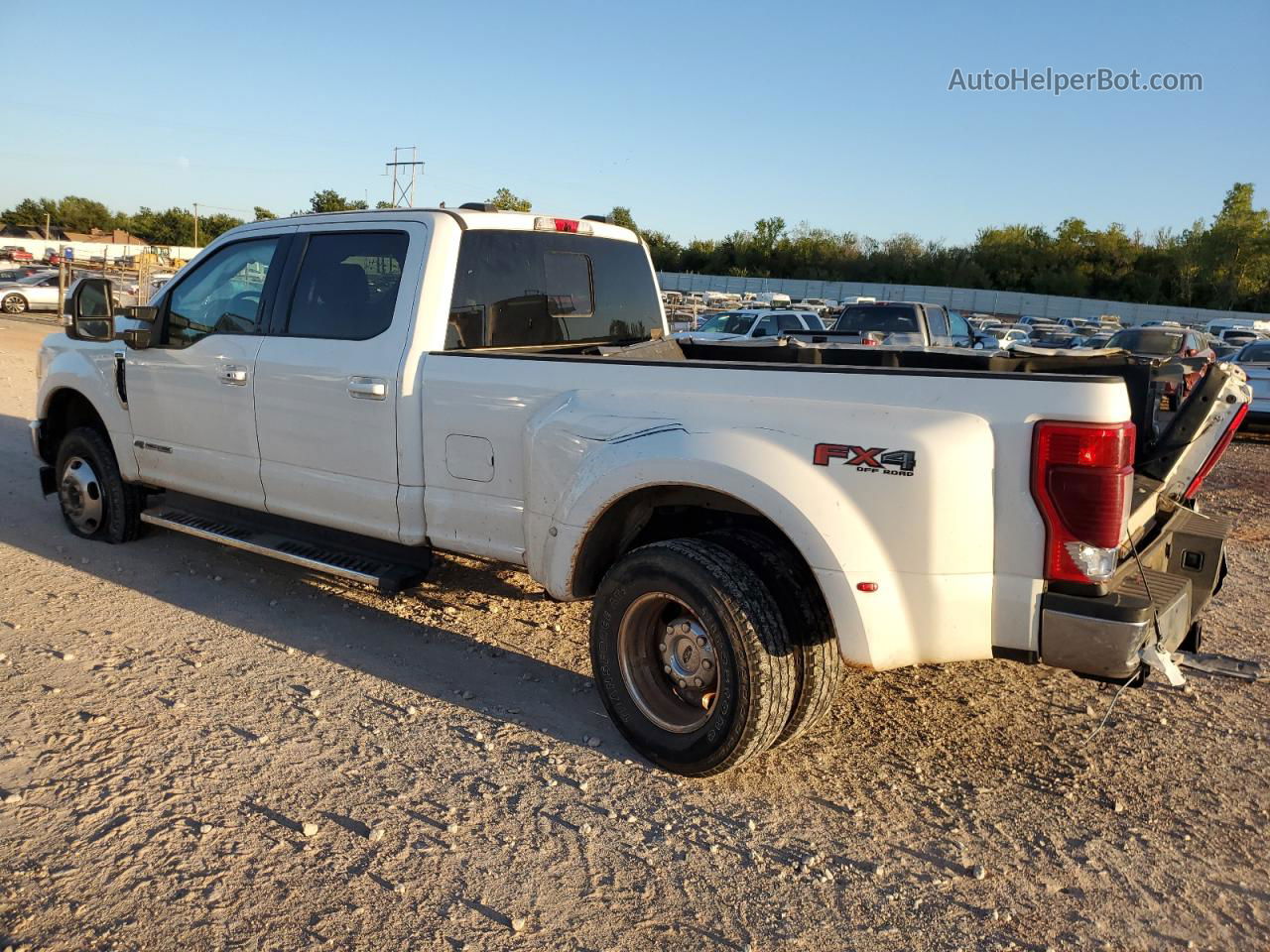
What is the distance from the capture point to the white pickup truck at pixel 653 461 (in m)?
3.13

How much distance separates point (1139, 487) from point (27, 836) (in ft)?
13.0

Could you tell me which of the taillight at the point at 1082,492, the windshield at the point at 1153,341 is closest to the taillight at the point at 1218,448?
the taillight at the point at 1082,492

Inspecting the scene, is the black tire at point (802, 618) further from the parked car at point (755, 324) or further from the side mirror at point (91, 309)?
the parked car at point (755, 324)

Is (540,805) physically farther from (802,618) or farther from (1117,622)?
(1117,622)

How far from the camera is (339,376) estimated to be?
482 centimetres

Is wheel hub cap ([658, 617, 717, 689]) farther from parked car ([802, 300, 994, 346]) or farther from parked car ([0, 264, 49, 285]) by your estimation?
parked car ([0, 264, 49, 285])

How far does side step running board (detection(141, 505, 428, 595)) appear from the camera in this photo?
4.78 metres

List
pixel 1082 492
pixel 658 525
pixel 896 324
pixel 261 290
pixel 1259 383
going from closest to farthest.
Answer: pixel 1082 492 < pixel 658 525 < pixel 261 290 < pixel 1259 383 < pixel 896 324

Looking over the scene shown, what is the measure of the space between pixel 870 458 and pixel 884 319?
54.2 ft

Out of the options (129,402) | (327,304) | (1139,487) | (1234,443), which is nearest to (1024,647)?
(1139,487)

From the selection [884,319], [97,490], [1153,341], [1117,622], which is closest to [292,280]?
[97,490]

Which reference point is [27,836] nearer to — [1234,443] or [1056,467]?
[1056,467]

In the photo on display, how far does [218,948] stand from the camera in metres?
2.71

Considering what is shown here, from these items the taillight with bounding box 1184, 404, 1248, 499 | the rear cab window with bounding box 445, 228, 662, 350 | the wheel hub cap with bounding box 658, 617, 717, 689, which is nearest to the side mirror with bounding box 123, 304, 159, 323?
the rear cab window with bounding box 445, 228, 662, 350
